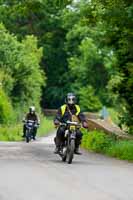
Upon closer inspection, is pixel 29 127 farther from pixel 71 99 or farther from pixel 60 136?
pixel 71 99

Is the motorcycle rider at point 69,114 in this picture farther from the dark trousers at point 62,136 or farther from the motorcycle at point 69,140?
the motorcycle at point 69,140

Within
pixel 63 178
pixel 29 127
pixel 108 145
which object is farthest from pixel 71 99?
pixel 29 127

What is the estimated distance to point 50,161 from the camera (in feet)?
60.3

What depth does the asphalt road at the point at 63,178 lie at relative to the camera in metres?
11.8

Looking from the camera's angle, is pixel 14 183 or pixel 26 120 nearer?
pixel 14 183

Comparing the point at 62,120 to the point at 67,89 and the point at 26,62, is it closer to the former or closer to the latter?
the point at 26,62

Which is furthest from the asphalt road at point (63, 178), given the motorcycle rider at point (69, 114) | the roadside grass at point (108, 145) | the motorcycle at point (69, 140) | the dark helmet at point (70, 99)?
the dark helmet at point (70, 99)

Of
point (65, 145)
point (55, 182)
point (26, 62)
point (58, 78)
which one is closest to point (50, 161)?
point (65, 145)

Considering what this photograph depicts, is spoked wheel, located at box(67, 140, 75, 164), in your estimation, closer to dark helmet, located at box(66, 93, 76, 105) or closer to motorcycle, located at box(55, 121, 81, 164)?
motorcycle, located at box(55, 121, 81, 164)

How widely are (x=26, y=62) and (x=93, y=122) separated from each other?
29913 mm

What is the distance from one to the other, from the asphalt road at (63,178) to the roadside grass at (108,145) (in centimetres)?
58

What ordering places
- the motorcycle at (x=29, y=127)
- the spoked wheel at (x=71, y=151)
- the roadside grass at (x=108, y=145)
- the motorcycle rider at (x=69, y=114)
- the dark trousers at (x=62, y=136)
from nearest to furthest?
the spoked wheel at (x=71, y=151) < the dark trousers at (x=62, y=136) < the motorcycle rider at (x=69, y=114) < the roadside grass at (x=108, y=145) < the motorcycle at (x=29, y=127)

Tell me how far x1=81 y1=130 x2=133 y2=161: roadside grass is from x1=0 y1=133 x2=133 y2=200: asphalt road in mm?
579

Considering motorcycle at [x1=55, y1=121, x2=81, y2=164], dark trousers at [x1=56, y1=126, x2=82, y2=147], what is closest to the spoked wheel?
motorcycle at [x1=55, y1=121, x2=81, y2=164]
